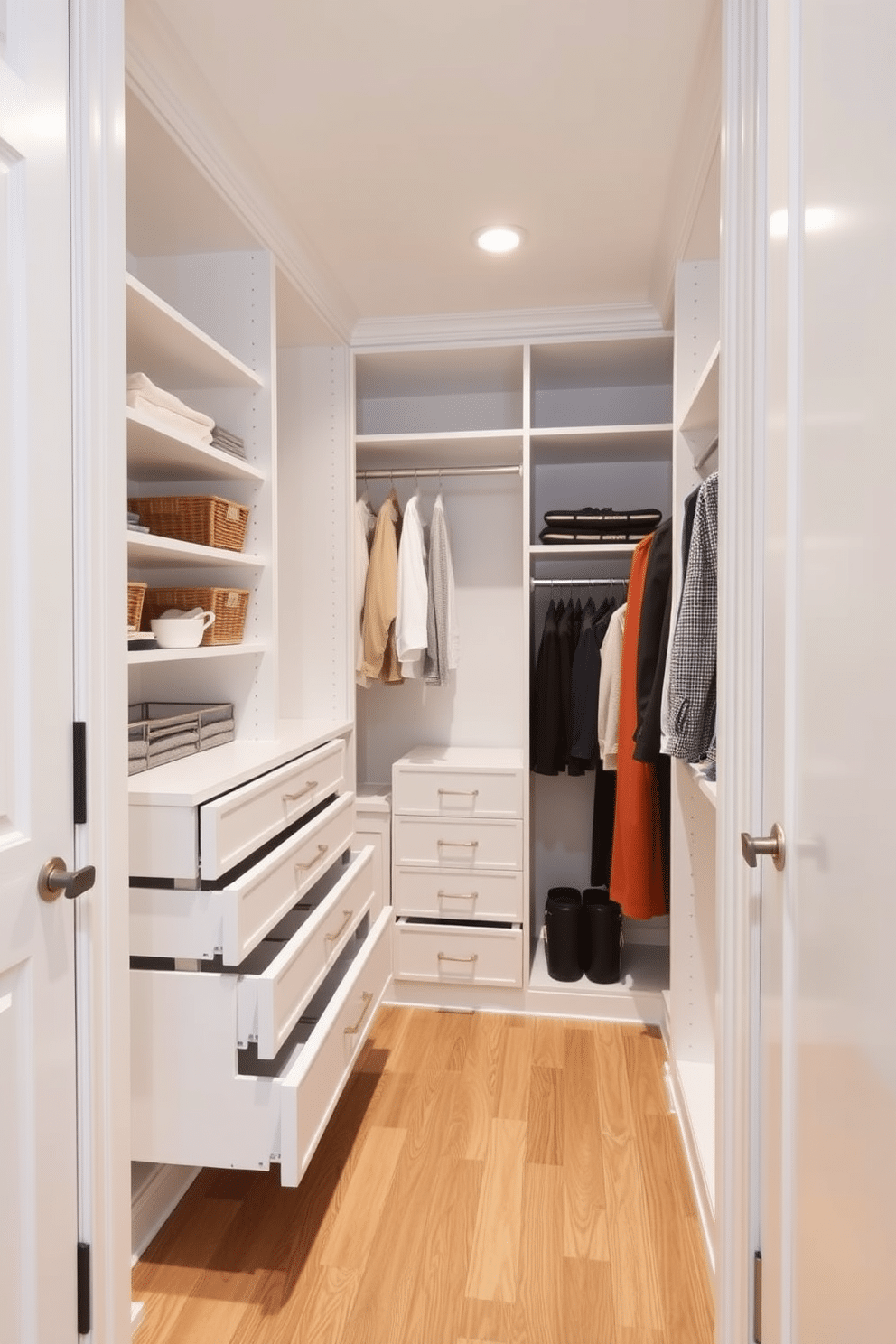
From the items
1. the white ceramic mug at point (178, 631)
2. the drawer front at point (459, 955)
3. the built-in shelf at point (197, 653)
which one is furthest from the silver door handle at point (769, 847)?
the drawer front at point (459, 955)

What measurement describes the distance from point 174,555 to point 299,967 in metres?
0.91

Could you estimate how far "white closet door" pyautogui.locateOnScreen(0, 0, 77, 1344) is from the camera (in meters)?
1.04

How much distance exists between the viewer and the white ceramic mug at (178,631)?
1847mm

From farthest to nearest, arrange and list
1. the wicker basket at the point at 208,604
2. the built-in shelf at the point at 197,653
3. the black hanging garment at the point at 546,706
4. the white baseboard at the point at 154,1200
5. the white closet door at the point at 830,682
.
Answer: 1. the black hanging garment at the point at 546,706
2. the wicker basket at the point at 208,604
3. the white baseboard at the point at 154,1200
4. the built-in shelf at the point at 197,653
5. the white closet door at the point at 830,682

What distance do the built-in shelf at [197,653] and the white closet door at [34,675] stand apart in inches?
15.3

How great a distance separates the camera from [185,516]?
2.04 metres

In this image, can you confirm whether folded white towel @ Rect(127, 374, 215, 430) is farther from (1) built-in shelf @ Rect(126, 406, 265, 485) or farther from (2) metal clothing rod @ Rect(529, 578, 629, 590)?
(2) metal clothing rod @ Rect(529, 578, 629, 590)

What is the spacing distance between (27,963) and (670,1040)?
1.95m

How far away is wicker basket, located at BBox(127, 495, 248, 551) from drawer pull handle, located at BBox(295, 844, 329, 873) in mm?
773

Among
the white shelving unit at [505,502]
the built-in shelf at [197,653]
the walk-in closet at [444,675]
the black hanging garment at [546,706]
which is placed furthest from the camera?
the white shelving unit at [505,502]

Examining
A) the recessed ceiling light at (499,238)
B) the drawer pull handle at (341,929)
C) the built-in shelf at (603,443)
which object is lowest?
the drawer pull handle at (341,929)

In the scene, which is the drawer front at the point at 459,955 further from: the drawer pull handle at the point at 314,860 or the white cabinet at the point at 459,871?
the drawer pull handle at the point at 314,860

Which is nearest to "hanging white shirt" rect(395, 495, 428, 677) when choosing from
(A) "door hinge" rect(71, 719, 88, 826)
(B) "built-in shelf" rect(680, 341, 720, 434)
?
(B) "built-in shelf" rect(680, 341, 720, 434)

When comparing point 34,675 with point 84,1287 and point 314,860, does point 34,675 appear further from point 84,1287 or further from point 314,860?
point 314,860
